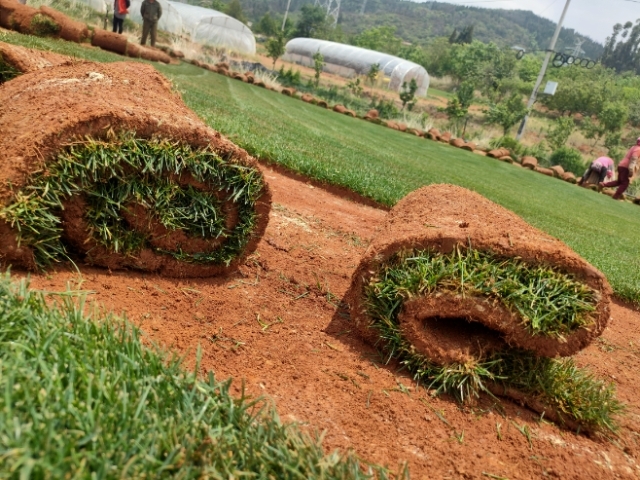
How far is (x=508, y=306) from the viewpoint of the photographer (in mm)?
2510

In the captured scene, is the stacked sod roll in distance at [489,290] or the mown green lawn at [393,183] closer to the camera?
the stacked sod roll in distance at [489,290]

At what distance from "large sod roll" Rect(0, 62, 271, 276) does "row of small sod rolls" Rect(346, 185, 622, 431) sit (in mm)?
960

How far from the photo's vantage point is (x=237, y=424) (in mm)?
1569

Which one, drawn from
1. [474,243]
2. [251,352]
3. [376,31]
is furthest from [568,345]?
[376,31]

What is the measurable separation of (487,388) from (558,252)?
84cm

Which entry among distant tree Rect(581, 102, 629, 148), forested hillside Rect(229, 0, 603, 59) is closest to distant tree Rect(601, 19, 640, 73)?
forested hillside Rect(229, 0, 603, 59)

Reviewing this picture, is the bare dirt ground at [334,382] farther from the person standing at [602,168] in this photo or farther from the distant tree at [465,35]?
the distant tree at [465,35]

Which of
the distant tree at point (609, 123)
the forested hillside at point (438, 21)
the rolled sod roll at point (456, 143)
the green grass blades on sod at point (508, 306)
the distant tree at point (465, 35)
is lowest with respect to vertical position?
the rolled sod roll at point (456, 143)

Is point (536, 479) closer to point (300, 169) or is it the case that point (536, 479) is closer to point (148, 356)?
point (148, 356)

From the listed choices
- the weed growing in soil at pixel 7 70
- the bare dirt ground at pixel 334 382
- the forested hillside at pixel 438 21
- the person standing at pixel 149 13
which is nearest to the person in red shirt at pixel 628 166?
the bare dirt ground at pixel 334 382

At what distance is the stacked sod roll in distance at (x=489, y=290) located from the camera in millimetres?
2521

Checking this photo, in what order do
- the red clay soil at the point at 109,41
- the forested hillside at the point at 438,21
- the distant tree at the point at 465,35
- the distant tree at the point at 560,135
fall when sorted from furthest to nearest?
the forested hillside at the point at 438,21, the distant tree at the point at 465,35, the distant tree at the point at 560,135, the red clay soil at the point at 109,41

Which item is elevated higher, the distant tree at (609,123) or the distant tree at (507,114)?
the distant tree at (609,123)

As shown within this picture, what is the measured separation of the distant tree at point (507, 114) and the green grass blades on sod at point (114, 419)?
32968 mm
